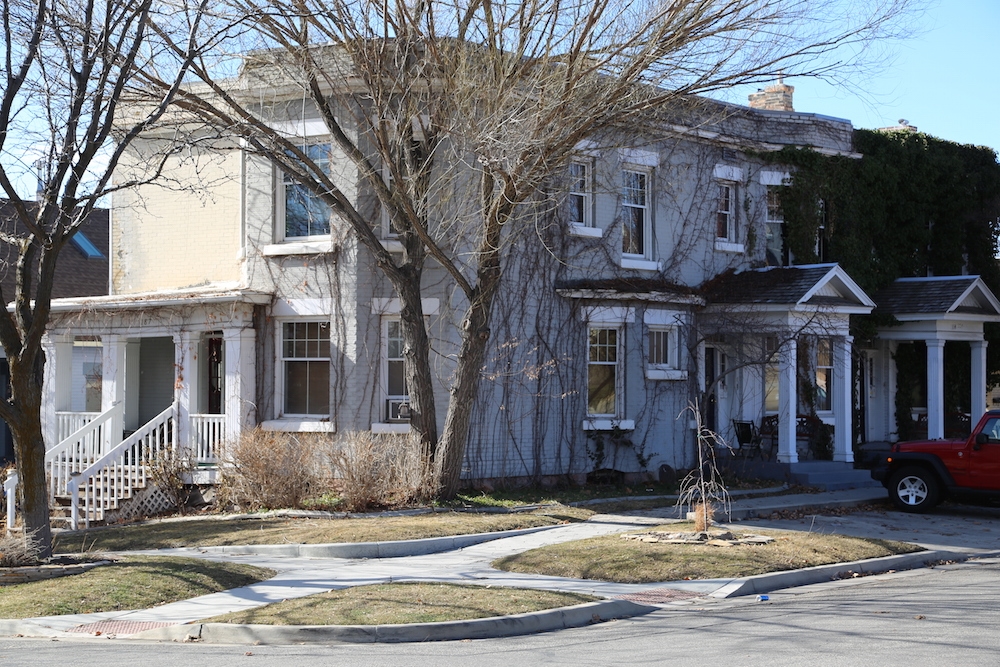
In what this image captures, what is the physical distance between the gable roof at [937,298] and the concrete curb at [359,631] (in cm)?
1668

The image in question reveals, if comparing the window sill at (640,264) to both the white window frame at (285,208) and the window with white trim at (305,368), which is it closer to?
the white window frame at (285,208)

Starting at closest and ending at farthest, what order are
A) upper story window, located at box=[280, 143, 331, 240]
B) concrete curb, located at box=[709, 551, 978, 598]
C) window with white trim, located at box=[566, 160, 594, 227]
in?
concrete curb, located at box=[709, 551, 978, 598] < upper story window, located at box=[280, 143, 331, 240] < window with white trim, located at box=[566, 160, 594, 227]

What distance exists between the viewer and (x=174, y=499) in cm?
1917

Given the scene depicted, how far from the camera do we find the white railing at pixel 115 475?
1828 cm

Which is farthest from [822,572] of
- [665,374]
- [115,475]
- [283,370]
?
[115,475]

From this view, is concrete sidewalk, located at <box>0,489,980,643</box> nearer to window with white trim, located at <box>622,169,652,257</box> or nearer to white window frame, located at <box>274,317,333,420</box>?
white window frame, located at <box>274,317,333,420</box>

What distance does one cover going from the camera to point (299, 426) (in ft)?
63.8

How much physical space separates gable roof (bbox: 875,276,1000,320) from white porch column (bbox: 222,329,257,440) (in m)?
13.5

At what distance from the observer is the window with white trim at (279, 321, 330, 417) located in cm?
1970

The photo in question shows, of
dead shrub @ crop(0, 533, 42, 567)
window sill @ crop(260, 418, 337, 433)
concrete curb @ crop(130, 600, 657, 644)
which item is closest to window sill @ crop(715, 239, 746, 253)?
window sill @ crop(260, 418, 337, 433)

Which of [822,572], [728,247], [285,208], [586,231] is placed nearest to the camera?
[822,572]

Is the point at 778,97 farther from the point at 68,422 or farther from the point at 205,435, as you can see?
the point at 68,422

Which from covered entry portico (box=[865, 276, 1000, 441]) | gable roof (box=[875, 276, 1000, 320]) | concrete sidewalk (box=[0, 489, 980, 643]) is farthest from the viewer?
covered entry portico (box=[865, 276, 1000, 441])

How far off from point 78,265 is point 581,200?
14.6 meters
